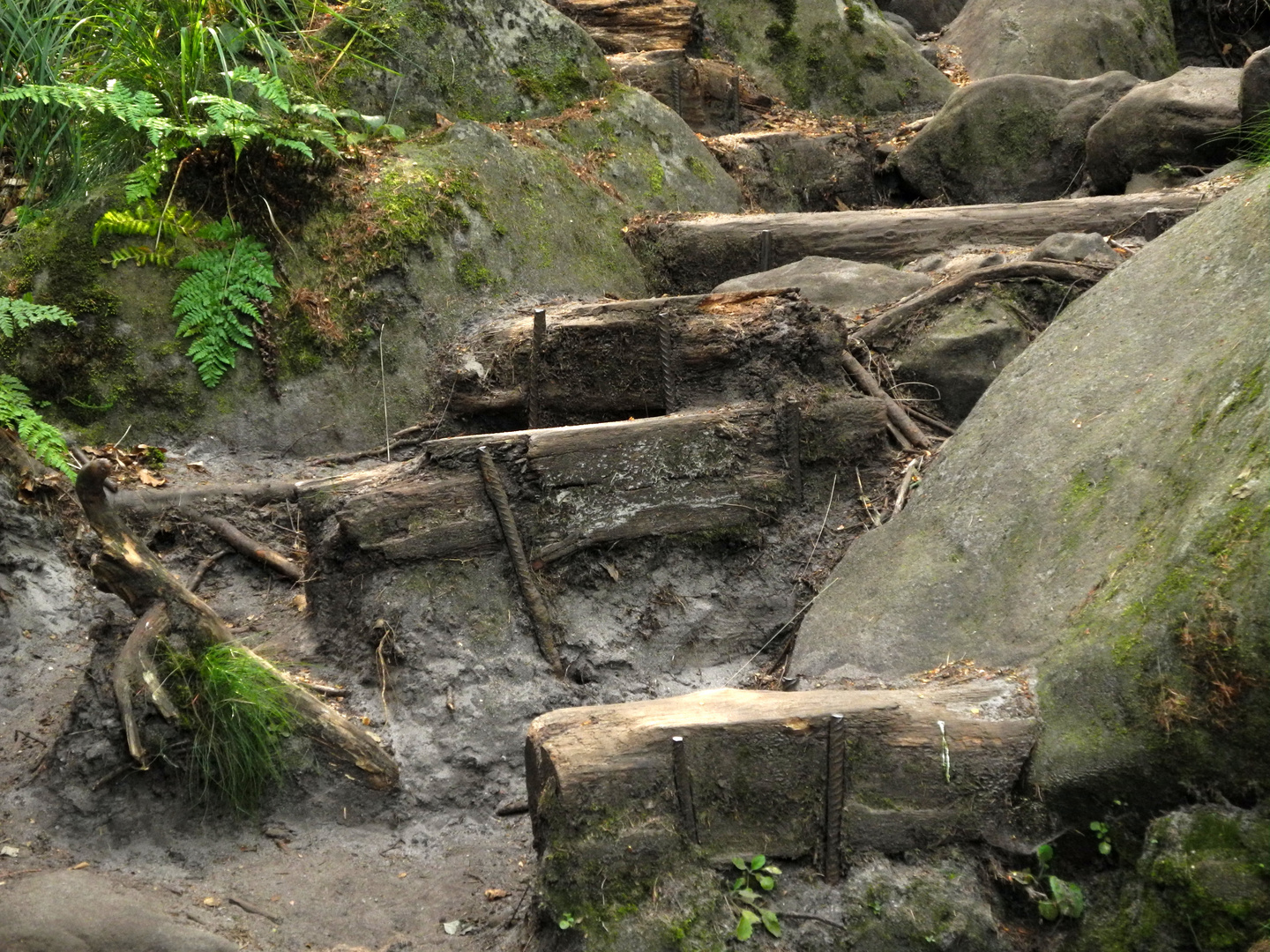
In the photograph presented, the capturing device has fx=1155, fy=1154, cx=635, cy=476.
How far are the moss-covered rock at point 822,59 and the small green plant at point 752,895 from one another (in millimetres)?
10651

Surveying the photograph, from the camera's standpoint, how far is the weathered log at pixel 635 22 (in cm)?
1145

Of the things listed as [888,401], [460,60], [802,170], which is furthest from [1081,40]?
[888,401]

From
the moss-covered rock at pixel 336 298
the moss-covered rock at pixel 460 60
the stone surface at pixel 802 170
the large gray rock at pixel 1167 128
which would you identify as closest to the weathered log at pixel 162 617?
the moss-covered rock at pixel 336 298

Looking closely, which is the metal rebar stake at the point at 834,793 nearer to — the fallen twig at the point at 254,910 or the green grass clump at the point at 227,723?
the fallen twig at the point at 254,910

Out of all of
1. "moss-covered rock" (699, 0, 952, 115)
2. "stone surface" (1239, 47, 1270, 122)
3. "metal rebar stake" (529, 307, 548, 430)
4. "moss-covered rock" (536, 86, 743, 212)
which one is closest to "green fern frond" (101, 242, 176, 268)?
"metal rebar stake" (529, 307, 548, 430)

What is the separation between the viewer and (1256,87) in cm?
705

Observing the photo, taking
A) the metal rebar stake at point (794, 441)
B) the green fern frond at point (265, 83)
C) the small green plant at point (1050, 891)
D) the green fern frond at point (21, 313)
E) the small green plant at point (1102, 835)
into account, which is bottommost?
the small green plant at point (1050, 891)

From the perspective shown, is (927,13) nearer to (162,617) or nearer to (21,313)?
(21,313)

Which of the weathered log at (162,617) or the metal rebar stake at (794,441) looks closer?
the weathered log at (162,617)

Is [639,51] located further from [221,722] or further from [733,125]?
Answer: [221,722]

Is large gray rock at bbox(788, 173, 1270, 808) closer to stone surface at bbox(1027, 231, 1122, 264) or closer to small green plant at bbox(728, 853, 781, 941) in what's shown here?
small green plant at bbox(728, 853, 781, 941)

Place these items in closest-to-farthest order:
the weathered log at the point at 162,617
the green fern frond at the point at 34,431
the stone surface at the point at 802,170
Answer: the weathered log at the point at 162,617
the green fern frond at the point at 34,431
the stone surface at the point at 802,170

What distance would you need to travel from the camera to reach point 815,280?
282 inches

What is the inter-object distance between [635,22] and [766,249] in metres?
4.53
